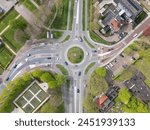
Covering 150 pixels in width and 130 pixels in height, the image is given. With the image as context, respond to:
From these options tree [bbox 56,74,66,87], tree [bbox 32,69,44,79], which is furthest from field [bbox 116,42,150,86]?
tree [bbox 32,69,44,79]

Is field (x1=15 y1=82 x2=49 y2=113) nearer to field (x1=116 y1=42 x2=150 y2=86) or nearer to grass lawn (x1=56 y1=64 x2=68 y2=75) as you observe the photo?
grass lawn (x1=56 y1=64 x2=68 y2=75)

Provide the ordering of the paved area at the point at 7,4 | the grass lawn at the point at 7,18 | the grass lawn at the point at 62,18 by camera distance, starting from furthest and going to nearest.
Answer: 1. the paved area at the point at 7,4
2. the grass lawn at the point at 7,18
3. the grass lawn at the point at 62,18

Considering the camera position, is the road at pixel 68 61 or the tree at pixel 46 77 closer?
the tree at pixel 46 77

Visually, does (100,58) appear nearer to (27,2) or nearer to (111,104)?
(111,104)

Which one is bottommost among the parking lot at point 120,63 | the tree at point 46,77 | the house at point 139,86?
the house at point 139,86

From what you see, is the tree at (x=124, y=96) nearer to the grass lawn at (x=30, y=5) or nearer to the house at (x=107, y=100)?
the house at (x=107, y=100)

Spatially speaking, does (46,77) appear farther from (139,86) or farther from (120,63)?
(139,86)

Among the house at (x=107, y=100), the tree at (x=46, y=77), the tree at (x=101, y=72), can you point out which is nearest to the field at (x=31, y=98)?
the tree at (x=46, y=77)

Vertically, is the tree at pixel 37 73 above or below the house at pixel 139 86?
above
